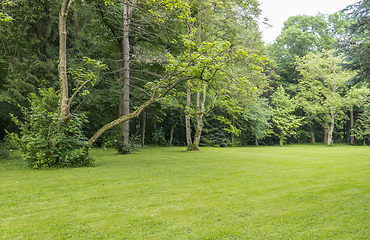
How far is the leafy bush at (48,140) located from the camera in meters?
7.22

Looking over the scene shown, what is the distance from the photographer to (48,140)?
287 inches

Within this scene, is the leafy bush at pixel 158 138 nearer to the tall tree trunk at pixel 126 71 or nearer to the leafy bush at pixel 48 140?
the tall tree trunk at pixel 126 71

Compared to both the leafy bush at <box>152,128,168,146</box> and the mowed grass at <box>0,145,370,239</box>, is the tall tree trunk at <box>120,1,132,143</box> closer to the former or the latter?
the mowed grass at <box>0,145,370,239</box>

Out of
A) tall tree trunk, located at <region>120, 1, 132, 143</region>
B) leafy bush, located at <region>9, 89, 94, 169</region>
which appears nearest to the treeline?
tall tree trunk, located at <region>120, 1, 132, 143</region>

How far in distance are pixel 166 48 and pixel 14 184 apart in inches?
481

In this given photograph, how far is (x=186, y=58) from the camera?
818 cm

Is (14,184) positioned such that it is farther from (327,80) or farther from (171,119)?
(327,80)

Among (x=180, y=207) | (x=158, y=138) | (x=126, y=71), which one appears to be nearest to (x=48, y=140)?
(x=180, y=207)

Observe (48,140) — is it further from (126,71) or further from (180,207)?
(126,71)

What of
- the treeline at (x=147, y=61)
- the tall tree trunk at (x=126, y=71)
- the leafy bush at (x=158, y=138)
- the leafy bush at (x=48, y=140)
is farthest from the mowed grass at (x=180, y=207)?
the leafy bush at (x=158, y=138)

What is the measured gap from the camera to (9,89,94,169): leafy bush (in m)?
7.22

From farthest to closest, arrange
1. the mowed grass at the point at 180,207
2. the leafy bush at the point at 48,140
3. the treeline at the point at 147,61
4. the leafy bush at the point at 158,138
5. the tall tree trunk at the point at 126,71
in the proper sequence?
1. the leafy bush at the point at 158,138
2. the tall tree trunk at the point at 126,71
3. the treeline at the point at 147,61
4. the leafy bush at the point at 48,140
5. the mowed grass at the point at 180,207

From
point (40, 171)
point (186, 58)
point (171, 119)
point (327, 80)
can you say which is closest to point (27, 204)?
point (40, 171)

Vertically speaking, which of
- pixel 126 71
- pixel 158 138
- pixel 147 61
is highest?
pixel 147 61
